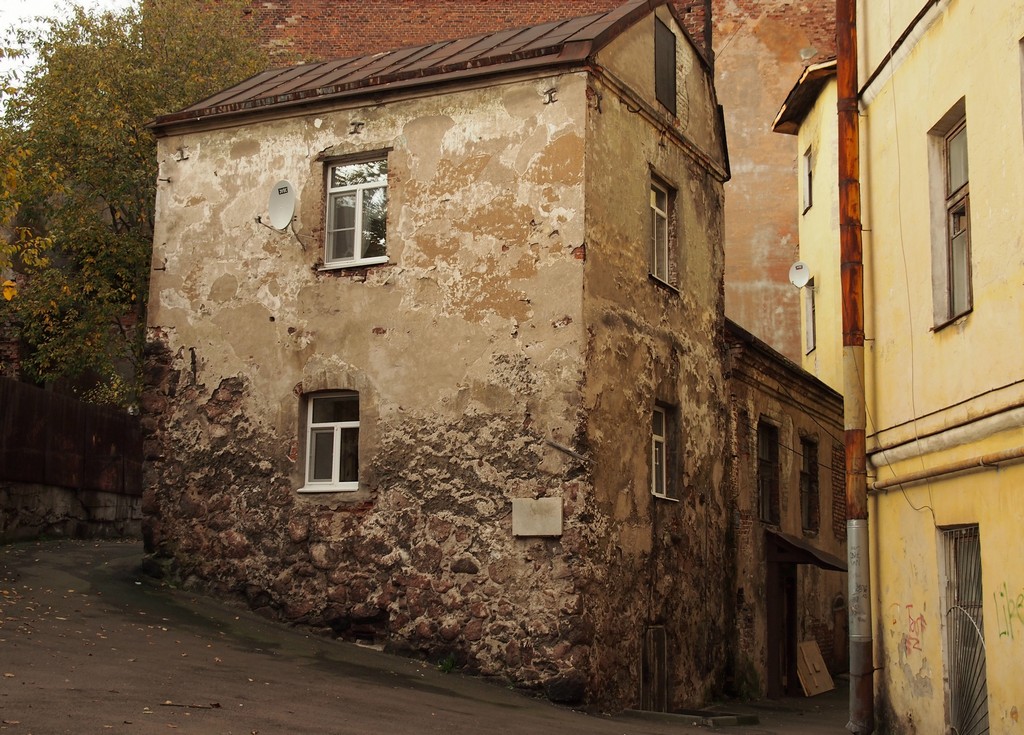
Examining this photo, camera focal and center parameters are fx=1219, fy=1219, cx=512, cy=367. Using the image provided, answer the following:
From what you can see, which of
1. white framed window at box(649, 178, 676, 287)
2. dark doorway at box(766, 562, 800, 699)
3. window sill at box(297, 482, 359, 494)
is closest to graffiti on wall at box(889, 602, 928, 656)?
white framed window at box(649, 178, 676, 287)

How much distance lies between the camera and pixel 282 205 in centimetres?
1608

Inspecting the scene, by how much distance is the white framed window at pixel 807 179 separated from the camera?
25795 millimetres

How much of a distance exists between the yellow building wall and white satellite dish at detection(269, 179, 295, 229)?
7.25 meters

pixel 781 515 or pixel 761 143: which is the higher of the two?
pixel 761 143

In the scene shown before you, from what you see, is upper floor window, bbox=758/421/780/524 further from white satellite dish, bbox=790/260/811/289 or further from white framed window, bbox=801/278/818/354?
white framed window, bbox=801/278/818/354

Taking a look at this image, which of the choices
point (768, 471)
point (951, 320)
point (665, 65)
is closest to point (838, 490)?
point (768, 471)

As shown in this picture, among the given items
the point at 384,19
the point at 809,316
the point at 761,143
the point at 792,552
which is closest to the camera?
the point at 792,552

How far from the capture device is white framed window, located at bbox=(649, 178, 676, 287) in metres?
Answer: 16.6

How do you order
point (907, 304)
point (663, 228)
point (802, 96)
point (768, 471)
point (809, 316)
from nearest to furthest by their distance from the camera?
point (907, 304), point (663, 228), point (768, 471), point (802, 96), point (809, 316)

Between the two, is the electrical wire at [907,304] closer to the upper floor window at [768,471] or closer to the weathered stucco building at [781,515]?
the weathered stucco building at [781,515]

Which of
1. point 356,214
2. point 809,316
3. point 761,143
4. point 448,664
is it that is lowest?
point 448,664

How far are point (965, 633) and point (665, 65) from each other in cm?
912

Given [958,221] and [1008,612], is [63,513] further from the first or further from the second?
[1008,612]

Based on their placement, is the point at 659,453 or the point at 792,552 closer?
the point at 659,453
